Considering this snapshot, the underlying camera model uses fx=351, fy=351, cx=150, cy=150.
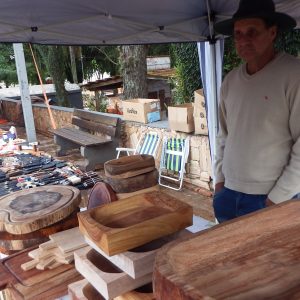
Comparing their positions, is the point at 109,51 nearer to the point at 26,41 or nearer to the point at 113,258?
the point at 26,41

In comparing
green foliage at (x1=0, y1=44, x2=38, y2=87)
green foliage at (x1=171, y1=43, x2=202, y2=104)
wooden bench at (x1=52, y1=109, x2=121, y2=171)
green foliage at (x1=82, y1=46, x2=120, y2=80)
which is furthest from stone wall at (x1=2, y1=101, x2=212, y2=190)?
green foliage at (x1=82, y1=46, x2=120, y2=80)

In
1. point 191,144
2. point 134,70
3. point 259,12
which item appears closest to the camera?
point 259,12

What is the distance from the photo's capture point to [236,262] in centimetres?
62

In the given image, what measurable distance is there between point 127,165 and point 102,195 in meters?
0.18

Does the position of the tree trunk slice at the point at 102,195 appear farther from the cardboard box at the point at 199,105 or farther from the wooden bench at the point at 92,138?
the wooden bench at the point at 92,138

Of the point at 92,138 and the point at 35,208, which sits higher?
the point at 35,208

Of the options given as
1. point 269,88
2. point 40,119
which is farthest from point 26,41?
point 40,119

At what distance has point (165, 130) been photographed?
19.2 ft

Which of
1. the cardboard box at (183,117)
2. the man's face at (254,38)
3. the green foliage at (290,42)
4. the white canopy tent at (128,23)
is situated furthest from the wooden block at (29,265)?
the green foliage at (290,42)

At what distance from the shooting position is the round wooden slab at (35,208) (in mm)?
1403

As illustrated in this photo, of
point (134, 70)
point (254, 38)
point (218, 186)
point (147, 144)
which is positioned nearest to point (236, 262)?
point (254, 38)

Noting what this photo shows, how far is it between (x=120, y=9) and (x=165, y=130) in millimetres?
3289

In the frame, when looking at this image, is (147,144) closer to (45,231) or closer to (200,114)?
(200,114)

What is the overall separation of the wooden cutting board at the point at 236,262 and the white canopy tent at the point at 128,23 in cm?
215
